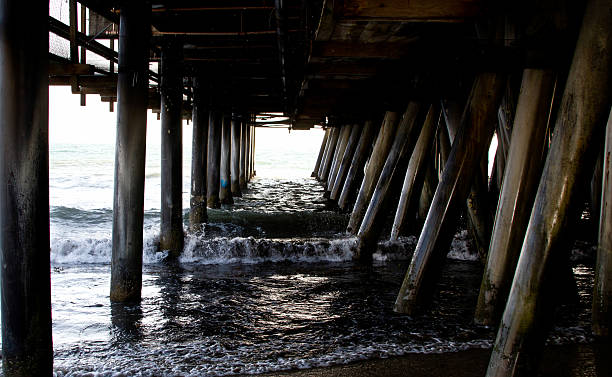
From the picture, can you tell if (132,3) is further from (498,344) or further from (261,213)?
(261,213)

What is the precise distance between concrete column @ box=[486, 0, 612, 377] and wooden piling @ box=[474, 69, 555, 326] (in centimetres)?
73

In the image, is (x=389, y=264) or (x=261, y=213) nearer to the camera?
(x=389, y=264)

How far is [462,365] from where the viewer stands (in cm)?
312

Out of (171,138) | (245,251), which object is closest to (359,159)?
(245,251)

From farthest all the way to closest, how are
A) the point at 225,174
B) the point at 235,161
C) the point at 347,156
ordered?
the point at 235,161 < the point at 225,174 < the point at 347,156

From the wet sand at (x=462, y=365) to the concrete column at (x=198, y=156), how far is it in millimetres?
5599

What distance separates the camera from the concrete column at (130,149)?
4266 mm

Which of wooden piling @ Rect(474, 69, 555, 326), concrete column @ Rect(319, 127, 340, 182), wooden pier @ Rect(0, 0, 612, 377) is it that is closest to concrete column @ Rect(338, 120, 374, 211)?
wooden pier @ Rect(0, 0, 612, 377)

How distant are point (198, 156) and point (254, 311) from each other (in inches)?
175

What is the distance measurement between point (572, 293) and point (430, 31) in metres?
2.32

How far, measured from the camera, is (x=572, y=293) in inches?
168

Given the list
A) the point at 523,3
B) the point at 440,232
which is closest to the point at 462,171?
the point at 440,232

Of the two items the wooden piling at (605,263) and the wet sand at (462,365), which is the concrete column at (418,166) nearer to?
the wooden piling at (605,263)

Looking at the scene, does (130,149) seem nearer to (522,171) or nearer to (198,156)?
(522,171)
